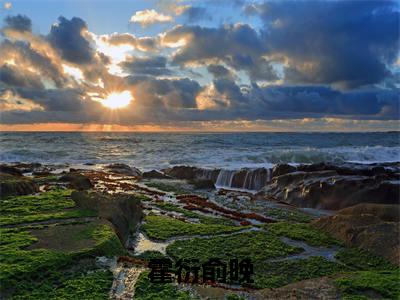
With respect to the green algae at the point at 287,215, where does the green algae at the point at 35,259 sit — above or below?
above

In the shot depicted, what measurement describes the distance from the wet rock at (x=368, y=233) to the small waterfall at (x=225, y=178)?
25747mm

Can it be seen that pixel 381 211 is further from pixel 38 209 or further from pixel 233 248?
pixel 38 209

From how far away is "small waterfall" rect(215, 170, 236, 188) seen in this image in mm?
46228

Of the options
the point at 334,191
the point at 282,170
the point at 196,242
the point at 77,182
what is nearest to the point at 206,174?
the point at 282,170

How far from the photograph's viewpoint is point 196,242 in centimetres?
1767

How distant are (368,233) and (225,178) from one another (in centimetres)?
3006

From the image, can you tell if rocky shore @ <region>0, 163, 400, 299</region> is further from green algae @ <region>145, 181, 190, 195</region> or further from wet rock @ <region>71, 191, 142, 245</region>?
green algae @ <region>145, 181, 190, 195</region>

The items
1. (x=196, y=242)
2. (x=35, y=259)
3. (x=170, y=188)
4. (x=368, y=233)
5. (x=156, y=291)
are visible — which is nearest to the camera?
(x=156, y=291)

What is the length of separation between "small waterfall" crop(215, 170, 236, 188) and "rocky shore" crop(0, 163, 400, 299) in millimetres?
14090

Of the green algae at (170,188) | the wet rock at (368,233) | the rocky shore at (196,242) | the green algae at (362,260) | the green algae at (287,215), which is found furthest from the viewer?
the green algae at (170,188)

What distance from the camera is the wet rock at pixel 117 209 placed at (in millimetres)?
18797

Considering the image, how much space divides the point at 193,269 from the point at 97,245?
13.0 feet

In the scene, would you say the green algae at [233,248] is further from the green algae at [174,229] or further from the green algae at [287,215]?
the green algae at [287,215]

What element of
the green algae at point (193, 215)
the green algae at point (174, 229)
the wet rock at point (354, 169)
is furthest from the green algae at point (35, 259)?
the wet rock at point (354, 169)
